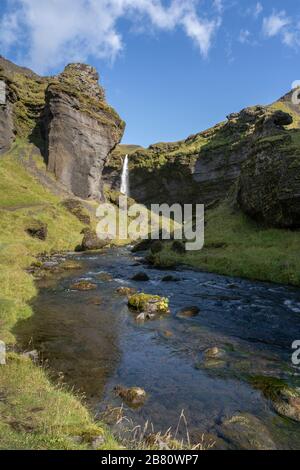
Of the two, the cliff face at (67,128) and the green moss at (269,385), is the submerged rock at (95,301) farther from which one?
the cliff face at (67,128)

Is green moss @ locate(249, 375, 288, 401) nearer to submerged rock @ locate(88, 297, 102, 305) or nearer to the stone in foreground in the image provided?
the stone in foreground

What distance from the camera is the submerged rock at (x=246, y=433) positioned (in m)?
9.83

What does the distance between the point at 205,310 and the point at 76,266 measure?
64.2 ft

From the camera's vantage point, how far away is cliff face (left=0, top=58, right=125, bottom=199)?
94.4 metres

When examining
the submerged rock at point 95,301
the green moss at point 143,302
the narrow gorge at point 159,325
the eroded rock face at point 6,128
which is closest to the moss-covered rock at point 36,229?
the narrow gorge at point 159,325

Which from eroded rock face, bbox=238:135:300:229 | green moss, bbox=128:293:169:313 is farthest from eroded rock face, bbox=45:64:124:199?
green moss, bbox=128:293:169:313

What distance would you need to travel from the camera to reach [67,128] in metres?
94.8

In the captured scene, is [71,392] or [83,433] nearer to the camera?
[83,433]

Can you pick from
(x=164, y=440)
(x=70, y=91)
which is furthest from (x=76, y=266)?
(x=70, y=91)

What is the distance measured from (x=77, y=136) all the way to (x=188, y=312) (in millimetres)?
82563

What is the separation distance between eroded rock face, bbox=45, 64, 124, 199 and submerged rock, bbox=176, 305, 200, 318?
77233 mm

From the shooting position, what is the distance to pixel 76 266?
3994 centimetres

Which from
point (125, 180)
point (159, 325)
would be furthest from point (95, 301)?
point (125, 180)

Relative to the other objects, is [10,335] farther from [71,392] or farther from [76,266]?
[76,266]
